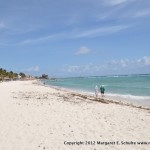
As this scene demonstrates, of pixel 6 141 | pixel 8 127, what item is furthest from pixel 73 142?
pixel 8 127

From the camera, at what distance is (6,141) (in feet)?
33.5

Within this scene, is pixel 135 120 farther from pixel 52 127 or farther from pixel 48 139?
pixel 48 139

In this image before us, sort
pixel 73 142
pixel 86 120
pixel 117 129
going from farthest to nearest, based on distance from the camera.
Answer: pixel 86 120 → pixel 117 129 → pixel 73 142

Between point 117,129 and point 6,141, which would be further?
point 117,129

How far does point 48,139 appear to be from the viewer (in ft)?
34.4

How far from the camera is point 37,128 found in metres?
12.2

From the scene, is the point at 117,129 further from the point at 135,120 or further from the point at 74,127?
the point at 135,120

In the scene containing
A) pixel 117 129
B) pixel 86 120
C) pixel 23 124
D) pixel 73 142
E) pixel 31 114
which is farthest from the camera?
pixel 31 114

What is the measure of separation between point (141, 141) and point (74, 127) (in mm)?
3243

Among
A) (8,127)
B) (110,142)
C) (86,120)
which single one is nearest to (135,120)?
(86,120)

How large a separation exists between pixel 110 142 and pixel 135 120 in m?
4.83

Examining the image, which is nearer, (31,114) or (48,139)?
(48,139)

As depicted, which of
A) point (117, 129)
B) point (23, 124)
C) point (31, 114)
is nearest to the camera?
point (117, 129)

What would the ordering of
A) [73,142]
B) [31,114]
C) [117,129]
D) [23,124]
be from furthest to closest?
[31,114] < [23,124] < [117,129] < [73,142]
